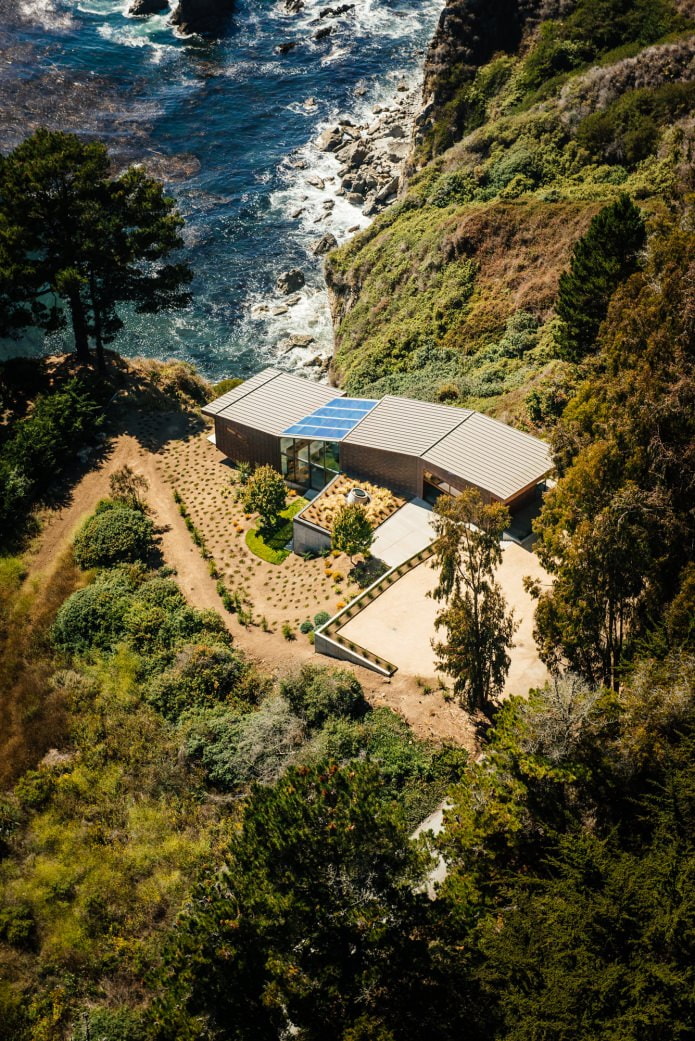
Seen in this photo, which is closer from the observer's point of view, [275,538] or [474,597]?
[474,597]

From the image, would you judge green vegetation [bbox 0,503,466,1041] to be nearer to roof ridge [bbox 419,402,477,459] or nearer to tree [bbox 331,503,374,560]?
tree [bbox 331,503,374,560]

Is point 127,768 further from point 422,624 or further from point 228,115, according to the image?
point 228,115

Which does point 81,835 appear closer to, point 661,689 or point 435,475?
point 661,689

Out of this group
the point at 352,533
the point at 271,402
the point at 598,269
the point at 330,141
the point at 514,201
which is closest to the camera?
the point at 352,533

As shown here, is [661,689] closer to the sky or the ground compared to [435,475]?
closer to the sky

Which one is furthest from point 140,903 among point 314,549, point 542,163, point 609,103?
point 609,103

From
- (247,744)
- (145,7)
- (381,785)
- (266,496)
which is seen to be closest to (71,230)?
(266,496)
